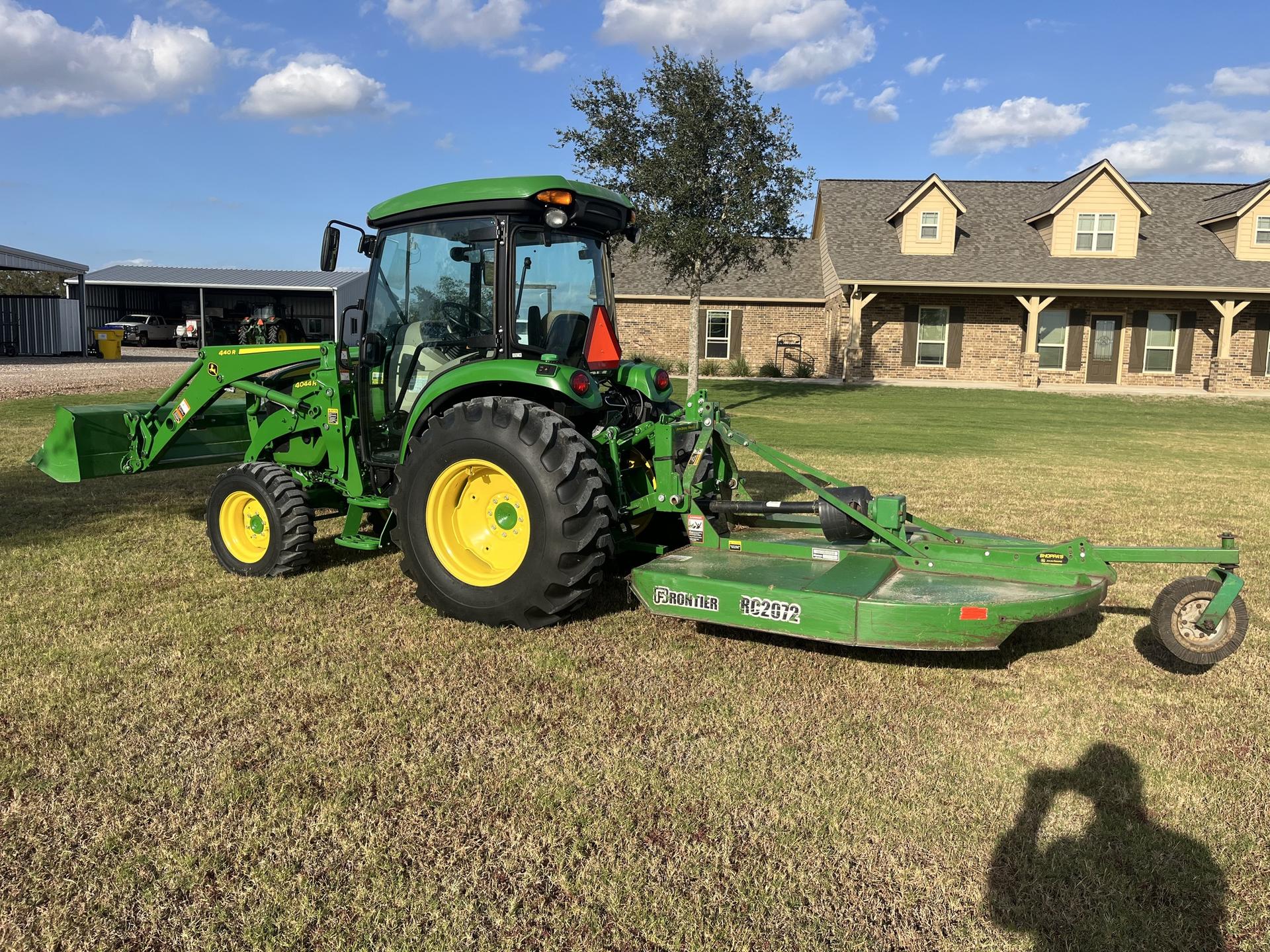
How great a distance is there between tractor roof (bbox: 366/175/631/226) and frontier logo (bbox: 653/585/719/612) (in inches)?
84.8

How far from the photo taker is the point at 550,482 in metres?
4.64

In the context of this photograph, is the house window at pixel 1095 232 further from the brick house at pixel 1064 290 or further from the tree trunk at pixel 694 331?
the tree trunk at pixel 694 331

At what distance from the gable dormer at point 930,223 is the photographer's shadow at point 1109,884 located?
2635cm

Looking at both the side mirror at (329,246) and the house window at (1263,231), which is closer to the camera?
the side mirror at (329,246)

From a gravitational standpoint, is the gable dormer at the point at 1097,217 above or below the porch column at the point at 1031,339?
above

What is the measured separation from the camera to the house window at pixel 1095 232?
27.0 metres

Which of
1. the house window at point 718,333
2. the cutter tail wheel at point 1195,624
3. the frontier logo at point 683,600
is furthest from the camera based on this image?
the house window at point 718,333

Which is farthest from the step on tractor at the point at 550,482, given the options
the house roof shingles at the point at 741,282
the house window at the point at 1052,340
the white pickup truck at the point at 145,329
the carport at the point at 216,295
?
the white pickup truck at the point at 145,329

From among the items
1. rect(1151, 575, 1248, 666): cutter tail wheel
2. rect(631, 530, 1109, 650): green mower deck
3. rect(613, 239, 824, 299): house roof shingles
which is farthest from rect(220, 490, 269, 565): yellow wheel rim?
rect(613, 239, 824, 299): house roof shingles

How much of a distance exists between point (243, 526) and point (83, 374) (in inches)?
833

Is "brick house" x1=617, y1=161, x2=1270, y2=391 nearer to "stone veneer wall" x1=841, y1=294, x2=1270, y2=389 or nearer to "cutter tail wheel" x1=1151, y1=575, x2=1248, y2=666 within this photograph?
"stone veneer wall" x1=841, y1=294, x2=1270, y2=389

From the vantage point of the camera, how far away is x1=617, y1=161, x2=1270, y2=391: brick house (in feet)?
84.9

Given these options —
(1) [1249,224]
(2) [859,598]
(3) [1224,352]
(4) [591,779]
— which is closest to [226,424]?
(4) [591,779]

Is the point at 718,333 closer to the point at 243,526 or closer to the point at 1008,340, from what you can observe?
the point at 1008,340
